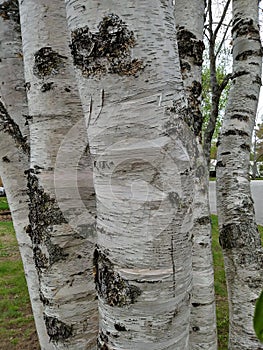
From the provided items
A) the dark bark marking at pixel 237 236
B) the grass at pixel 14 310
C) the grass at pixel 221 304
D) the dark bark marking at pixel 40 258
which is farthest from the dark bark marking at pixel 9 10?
the grass at pixel 221 304

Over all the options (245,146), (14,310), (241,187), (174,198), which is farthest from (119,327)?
(14,310)

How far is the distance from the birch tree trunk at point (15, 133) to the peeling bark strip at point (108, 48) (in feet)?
3.29

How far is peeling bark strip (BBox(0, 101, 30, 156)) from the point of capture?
1725mm

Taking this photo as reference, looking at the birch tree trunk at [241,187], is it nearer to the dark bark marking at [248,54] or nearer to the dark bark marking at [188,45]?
the dark bark marking at [248,54]

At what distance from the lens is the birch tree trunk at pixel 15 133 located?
67.1 inches

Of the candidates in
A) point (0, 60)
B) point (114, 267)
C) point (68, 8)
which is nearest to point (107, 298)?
point (114, 267)

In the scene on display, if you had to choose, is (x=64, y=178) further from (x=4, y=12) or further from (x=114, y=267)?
(x=4, y=12)

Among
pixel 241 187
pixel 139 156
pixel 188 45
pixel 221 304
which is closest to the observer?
pixel 139 156

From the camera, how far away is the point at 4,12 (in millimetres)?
1705

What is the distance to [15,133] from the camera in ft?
5.68

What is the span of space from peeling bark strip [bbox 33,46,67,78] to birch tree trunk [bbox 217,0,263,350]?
4.50ft

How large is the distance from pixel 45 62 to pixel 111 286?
865 mm

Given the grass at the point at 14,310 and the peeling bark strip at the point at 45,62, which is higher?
the peeling bark strip at the point at 45,62

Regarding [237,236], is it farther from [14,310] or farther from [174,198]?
[14,310]
